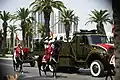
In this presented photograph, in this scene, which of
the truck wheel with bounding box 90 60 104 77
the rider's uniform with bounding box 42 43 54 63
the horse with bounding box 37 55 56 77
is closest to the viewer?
the rider's uniform with bounding box 42 43 54 63

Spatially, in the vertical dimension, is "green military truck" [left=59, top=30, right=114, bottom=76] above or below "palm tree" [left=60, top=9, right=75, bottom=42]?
below

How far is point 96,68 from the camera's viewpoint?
259 inches

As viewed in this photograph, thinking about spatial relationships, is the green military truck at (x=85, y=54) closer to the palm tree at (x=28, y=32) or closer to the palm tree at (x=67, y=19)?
the palm tree at (x=67, y=19)

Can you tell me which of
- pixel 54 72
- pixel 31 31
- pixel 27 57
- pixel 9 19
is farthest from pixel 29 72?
pixel 9 19

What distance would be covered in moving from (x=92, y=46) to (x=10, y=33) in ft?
10.1

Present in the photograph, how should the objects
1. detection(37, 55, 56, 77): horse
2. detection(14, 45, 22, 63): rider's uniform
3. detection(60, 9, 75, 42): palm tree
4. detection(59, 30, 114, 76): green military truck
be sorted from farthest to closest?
detection(59, 30, 114, 76): green military truck → detection(37, 55, 56, 77): horse → detection(14, 45, 22, 63): rider's uniform → detection(60, 9, 75, 42): palm tree

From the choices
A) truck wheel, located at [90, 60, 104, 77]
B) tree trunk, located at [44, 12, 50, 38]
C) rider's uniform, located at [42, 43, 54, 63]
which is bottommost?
truck wheel, located at [90, 60, 104, 77]

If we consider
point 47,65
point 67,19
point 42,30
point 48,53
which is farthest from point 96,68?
point 42,30

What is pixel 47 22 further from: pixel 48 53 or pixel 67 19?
pixel 48 53

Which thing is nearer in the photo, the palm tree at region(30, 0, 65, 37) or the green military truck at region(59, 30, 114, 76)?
the palm tree at region(30, 0, 65, 37)

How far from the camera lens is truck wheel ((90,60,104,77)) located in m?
6.33

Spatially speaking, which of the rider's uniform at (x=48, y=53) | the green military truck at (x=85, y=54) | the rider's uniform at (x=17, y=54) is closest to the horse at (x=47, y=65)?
the rider's uniform at (x=48, y=53)

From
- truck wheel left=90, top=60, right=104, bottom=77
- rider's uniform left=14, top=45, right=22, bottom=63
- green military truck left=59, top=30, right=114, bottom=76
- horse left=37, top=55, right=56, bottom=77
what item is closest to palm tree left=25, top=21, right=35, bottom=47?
rider's uniform left=14, top=45, right=22, bottom=63

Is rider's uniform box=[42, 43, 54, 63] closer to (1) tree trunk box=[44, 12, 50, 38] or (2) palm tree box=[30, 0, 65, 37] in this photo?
(1) tree trunk box=[44, 12, 50, 38]
